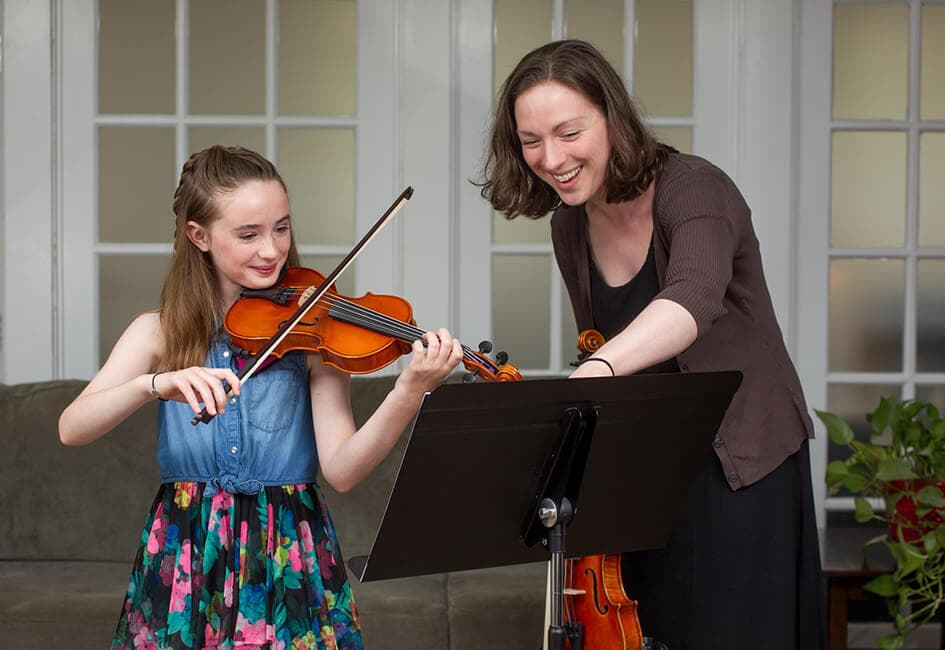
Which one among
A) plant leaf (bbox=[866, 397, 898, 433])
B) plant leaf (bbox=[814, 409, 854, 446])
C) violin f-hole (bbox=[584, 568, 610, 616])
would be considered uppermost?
plant leaf (bbox=[866, 397, 898, 433])

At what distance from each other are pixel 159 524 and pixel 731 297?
34.2 inches

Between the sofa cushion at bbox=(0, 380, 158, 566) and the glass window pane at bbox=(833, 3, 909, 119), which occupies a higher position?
the glass window pane at bbox=(833, 3, 909, 119)

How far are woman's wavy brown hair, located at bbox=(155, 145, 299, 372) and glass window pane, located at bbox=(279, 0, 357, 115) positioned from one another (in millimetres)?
1607

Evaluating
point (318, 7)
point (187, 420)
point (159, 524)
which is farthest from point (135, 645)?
point (318, 7)

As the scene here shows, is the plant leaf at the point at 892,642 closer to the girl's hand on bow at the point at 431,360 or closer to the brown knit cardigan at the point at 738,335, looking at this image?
the brown knit cardigan at the point at 738,335

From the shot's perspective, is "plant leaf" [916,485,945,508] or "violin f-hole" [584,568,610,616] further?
"plant leaf" [916,485,945,508]

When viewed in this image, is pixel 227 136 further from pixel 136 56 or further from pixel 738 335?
Result: pixel 738 335

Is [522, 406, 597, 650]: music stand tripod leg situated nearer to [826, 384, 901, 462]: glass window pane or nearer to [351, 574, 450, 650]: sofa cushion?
[351, 574, 450, 650]: sofa cushion

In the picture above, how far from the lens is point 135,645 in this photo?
1.61 m

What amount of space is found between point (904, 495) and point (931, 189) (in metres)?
1.03

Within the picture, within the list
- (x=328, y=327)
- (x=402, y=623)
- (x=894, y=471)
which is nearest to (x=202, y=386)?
(x=328, y=327)

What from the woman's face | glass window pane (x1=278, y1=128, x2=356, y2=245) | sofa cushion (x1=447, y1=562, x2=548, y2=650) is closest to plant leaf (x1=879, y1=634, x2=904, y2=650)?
sofa cushion (x1=447, y1=562, x2=548, y2=650)

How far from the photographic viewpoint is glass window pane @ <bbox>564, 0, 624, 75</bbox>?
3.29 meters

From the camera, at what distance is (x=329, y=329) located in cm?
172
